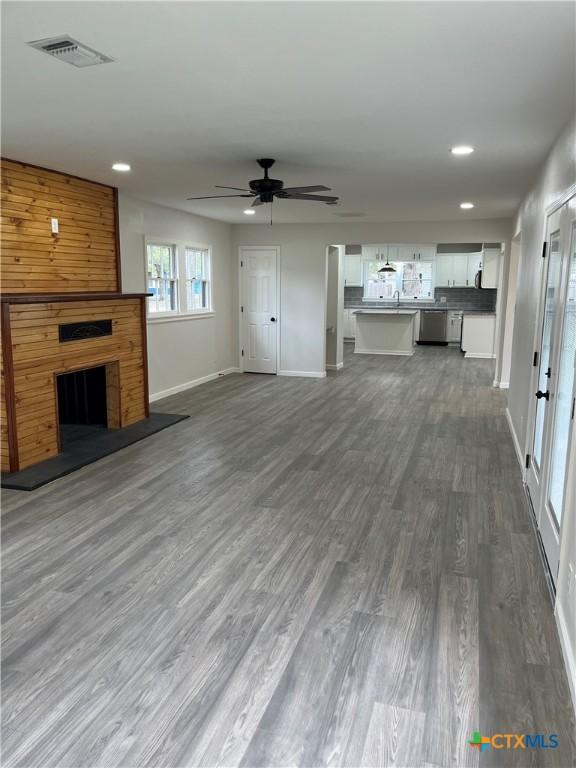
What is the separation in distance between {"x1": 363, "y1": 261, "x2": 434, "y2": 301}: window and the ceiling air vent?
38.3 feet

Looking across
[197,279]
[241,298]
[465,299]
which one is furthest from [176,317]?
[465,299]

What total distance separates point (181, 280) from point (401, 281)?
751cm

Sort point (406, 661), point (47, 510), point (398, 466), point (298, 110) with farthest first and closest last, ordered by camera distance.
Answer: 1. point (398, 466)
2. point (47, 510)
3. point (298, 110)
4. point (406, 661)

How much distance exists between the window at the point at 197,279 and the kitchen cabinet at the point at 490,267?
627cm

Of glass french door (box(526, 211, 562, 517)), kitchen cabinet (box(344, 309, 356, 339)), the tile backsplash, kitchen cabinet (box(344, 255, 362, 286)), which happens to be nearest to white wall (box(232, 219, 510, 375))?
glass french door (box(526, 211, 562, 517))

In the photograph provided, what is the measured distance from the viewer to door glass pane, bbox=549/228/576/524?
2773 millimetres

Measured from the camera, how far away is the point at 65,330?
492cm

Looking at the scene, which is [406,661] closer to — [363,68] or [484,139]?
[363,68]

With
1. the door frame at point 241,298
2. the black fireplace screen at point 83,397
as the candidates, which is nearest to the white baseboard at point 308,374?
the door frame at point 241,298

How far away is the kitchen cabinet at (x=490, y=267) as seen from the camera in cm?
1152

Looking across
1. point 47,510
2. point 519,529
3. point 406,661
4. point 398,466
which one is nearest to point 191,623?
point 406,661

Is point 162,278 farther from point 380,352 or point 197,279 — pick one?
point 380,352

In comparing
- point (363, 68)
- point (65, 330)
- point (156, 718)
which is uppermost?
point (363, 68)

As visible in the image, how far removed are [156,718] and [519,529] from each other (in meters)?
2.53
